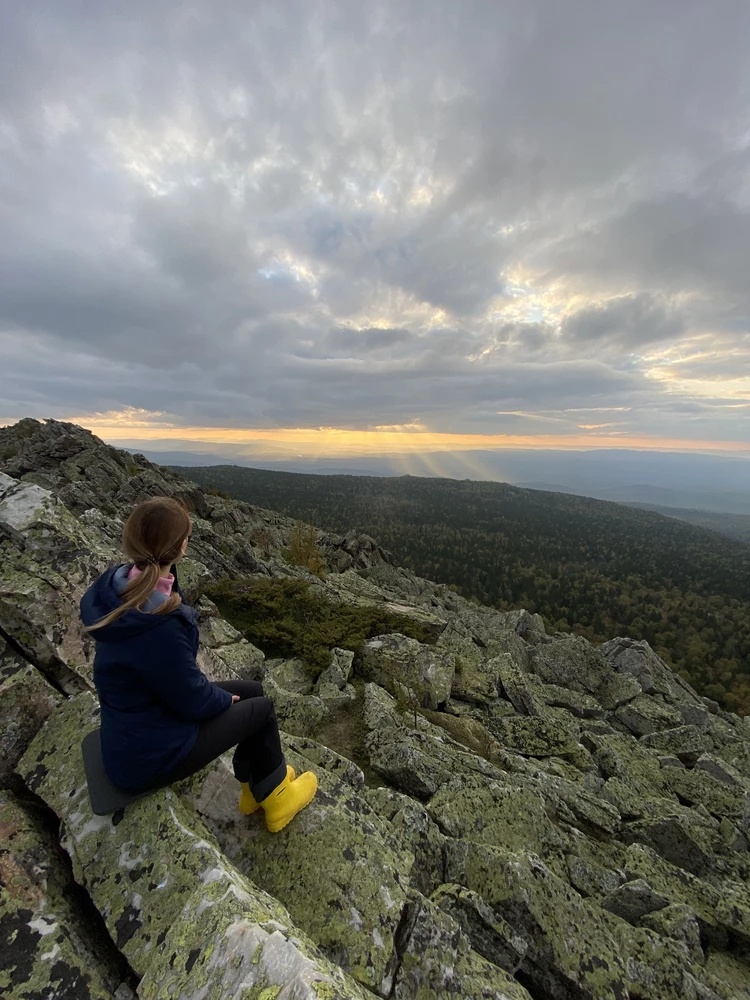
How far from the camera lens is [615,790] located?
39.5 ft

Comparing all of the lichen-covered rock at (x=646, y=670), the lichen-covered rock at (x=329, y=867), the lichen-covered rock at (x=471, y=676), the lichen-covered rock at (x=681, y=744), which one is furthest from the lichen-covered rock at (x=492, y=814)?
the lichen-covered rock at (x=646, y=670)

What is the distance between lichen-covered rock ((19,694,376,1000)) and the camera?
3163 millimetres

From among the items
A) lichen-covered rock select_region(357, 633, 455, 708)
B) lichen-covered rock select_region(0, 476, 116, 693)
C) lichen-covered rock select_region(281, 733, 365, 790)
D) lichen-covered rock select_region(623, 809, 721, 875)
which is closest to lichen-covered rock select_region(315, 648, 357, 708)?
lichen-covered rock select_region(357, 633, 455, 708)

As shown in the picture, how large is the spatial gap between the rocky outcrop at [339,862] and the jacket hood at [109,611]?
215 centimetres

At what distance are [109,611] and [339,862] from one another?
154 inches

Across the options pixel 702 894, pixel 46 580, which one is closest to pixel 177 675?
pixel 46 580

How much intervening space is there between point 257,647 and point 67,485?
38738 mm

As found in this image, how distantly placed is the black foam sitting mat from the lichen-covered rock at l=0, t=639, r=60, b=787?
131 cm

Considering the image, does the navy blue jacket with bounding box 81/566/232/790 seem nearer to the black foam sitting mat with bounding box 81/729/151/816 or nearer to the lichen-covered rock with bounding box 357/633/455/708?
the black foam sitting mat with bounding box 81/729/151/816

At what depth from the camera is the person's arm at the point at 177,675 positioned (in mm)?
4004

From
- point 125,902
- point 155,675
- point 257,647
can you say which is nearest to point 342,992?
point 125,902

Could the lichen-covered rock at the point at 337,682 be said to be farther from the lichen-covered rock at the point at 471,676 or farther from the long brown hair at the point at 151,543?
the long brown hair at the point at 151,543

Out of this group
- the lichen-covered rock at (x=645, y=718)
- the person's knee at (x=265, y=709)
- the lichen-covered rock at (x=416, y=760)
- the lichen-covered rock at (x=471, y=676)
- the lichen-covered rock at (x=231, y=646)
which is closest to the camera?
the person's knee at (x=265, y=709)

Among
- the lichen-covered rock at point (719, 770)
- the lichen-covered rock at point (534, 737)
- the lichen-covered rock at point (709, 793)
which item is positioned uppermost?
the lichen-covered rock at point (534, 737)
